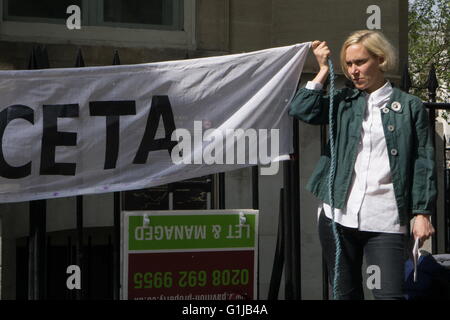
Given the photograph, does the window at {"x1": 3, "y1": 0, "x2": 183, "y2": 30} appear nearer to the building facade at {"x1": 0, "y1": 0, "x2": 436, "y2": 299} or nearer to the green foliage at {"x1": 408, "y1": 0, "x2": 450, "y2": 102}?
the building facade at {"x1": 0, "y1": 0, "x2": 436, "y2": 299}

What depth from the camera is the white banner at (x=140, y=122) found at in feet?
16.9

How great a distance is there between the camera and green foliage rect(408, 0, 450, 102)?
24984 millimetres

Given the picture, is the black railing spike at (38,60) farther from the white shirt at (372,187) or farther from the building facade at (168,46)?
the white shirt at (372,187)

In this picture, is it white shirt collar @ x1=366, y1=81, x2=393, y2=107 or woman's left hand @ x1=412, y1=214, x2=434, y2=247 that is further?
white shirt collar @ x1=366, y1=81, x2=393, y2=107

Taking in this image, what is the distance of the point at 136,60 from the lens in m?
7.43

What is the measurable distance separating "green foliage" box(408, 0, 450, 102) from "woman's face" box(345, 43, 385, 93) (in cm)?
2044

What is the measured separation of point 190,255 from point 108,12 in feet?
10.4

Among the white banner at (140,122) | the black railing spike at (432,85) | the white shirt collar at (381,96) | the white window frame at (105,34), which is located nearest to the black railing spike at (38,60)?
the white banner at (140,122)

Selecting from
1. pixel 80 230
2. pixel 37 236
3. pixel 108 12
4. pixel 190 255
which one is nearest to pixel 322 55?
pixel 190 255

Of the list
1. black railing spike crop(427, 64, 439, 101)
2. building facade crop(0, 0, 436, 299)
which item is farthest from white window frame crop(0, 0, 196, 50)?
black railing spike crop(427, 64, 439, 101)

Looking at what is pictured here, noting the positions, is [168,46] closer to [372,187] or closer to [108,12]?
[108,12]
